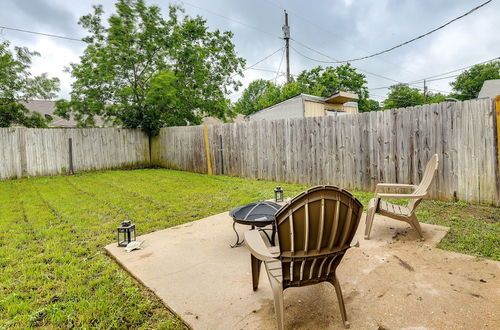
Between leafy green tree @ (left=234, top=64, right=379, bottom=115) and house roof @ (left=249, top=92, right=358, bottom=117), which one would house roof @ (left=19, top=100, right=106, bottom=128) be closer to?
leafy green tree @ (left=234, top=64, right=379, bottom=115)

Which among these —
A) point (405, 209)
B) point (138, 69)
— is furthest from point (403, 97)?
point (405, 209)

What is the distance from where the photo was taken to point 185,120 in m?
15.1

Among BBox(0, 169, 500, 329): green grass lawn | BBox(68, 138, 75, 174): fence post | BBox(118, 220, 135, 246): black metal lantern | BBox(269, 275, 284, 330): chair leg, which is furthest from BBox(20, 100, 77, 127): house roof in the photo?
BBox(269, 275, 284, 330): chair leg

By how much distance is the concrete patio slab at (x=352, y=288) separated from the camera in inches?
72.4

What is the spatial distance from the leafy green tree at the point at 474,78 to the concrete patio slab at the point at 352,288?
124 feet

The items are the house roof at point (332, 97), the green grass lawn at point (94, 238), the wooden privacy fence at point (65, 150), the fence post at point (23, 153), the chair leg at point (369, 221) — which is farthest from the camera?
the house roof at point (332, 97)

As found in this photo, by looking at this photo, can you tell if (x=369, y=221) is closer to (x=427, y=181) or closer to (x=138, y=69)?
(x=427, y=181)

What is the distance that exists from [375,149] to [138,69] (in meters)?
11.4

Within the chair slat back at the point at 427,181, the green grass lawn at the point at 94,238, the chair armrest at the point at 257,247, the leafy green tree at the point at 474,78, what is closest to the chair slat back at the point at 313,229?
the chair armrest at the point at 257,247

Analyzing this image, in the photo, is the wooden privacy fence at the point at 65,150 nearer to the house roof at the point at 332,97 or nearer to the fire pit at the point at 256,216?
the house roof at the point at 332,97

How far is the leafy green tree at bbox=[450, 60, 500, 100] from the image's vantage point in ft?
100

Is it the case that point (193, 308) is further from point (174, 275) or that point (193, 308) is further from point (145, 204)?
point (145, 204)

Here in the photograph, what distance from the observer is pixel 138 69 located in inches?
507

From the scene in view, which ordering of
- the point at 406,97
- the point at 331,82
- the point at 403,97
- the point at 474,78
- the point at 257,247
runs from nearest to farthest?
the point at 257,247 < the point at 331,82 < the point at 474,78 < the point at 406,97 < the point at 403,97
